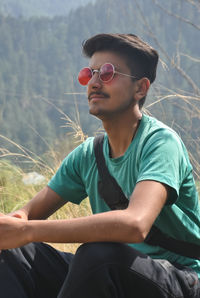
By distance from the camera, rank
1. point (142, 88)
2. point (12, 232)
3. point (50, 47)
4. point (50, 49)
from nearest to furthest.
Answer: point (12, 232), point (142, 88), point (50, 49), point (50, 47)

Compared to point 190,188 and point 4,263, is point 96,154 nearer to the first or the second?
point 190,188

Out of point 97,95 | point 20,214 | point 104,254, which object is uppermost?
point 97,95

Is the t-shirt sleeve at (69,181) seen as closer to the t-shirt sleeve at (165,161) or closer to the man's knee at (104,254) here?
the t-shirt sleeve at (165,161)

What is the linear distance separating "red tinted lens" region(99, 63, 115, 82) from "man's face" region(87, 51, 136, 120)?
0.02 m

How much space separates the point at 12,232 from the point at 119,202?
0.42 meters

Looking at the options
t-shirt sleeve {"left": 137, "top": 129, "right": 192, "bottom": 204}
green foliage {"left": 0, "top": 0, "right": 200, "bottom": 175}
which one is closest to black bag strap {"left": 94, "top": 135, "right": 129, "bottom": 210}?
t-shirt sleeve {"left": 137, "top": 129, "right": 192, "bottom": 204}

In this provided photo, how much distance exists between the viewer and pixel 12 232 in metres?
1.70

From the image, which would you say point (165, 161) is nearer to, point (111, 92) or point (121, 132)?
point (121, 132)

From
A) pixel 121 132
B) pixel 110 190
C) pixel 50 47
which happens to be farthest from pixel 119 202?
pixel 50 47

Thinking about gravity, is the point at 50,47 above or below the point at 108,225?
below

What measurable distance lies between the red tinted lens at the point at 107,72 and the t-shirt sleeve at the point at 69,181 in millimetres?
330

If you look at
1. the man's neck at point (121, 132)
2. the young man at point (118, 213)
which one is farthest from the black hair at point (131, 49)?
the man's neck at point (121, 132)

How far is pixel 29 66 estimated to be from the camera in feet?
80.4

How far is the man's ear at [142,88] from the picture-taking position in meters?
2.10
